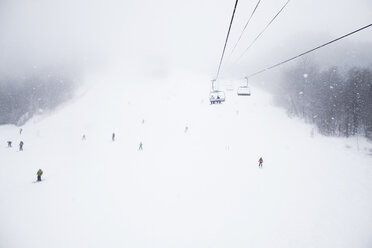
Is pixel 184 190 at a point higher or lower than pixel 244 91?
lower

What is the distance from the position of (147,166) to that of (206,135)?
1213 centimetres

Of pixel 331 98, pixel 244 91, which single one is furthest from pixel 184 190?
pixel 331 98

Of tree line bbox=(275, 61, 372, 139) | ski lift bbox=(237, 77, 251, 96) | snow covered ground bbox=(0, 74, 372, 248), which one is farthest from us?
tree line bbox=(275, 61, 372, 139)

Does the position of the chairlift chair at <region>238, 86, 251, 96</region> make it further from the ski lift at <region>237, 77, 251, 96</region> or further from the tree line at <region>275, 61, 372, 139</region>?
the tree line at <region>275, 61, 372, 139</region>

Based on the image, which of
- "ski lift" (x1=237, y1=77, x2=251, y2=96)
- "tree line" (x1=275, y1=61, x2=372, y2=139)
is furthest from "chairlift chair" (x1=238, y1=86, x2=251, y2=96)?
"tree line" (x1=275, y1=61, x2=372, y2=139)

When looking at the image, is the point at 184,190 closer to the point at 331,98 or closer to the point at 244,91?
the point at 244,91

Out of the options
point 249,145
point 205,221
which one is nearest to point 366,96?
point 249,145

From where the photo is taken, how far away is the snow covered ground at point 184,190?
10.1 meters

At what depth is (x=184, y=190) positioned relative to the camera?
555 inches

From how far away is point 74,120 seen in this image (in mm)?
37594

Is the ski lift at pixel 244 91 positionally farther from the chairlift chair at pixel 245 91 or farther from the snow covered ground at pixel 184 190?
the snow covered ground at pixel 184 190

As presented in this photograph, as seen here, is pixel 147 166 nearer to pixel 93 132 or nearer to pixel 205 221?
pixel 205 221

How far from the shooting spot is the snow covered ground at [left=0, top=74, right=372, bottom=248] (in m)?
10.1

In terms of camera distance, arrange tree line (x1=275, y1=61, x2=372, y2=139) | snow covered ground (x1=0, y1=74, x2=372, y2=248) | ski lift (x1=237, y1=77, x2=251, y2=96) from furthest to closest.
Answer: tree line (x1=275, y1=61, x2=372, y2=139), ski lift (x1=237, y1=77, x2=251, y2=96), snow covered ground (x1=0, y1=74, x2=372, y2=248)
